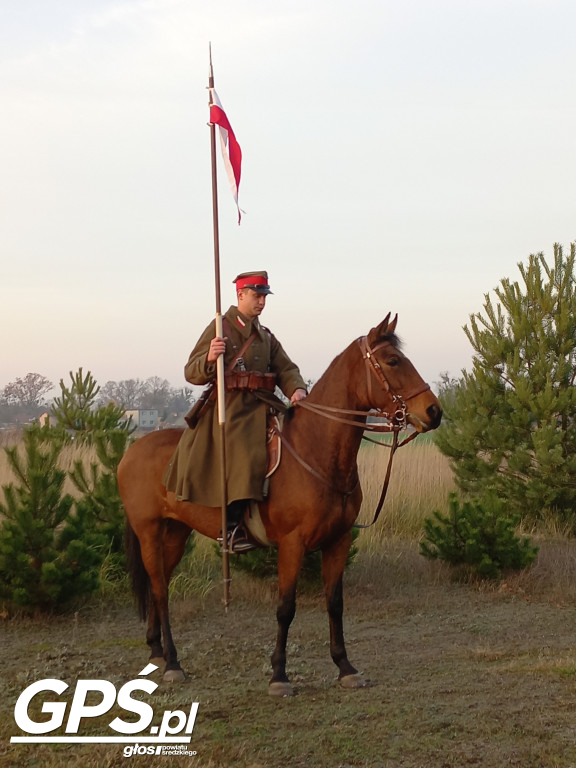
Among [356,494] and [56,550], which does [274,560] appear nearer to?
[56,550]

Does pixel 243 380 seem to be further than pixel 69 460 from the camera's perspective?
No

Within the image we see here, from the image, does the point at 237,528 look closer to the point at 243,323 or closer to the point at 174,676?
the point at 174,676

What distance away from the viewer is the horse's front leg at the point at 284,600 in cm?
577

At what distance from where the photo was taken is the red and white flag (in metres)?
6.61

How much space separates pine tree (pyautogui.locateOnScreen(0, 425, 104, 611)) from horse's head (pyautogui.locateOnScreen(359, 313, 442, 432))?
377 cm

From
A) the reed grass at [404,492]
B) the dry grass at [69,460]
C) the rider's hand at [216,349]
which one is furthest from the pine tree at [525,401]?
the rider's hand at [216,349]

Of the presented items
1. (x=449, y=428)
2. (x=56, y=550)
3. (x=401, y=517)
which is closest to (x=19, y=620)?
Result: (x=56, y=550)

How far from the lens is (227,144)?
21.9ft

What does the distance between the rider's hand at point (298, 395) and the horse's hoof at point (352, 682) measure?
6.21ft

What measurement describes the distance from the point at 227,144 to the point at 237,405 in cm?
203

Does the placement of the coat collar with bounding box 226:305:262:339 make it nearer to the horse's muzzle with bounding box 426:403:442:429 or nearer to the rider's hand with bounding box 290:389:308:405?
the rider's hand with bounding box 290:389:308:405

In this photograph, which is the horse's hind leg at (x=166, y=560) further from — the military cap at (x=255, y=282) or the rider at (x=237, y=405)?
the military cap at (x=255, y=282)

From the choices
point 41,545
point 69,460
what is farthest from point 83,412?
point 41,545

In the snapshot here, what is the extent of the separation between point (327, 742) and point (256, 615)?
3.59 meters
